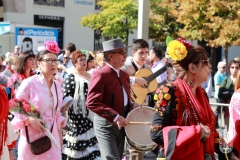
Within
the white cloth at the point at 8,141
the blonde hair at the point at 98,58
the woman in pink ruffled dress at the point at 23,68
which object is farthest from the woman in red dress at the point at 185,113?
the blonde hair at the point at 98,58

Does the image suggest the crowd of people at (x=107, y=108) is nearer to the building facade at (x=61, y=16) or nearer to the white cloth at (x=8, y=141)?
the white cloth at (x=8, y=141)

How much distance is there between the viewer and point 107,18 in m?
27.4

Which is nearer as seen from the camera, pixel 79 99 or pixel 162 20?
pixel 79 99

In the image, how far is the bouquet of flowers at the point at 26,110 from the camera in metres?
5.89

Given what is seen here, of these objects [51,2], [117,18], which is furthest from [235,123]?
[51,2]

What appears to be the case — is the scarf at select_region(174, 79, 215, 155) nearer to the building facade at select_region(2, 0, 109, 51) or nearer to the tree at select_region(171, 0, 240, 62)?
the tree at select_region(171, 0, 240, 62)

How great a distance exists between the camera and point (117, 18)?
27.0 meters

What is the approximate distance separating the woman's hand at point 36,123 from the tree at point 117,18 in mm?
21106

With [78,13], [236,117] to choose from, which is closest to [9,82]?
[236,117]

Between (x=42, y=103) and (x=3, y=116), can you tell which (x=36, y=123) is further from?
(x=3, y=116)

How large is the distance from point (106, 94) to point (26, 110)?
100 cm

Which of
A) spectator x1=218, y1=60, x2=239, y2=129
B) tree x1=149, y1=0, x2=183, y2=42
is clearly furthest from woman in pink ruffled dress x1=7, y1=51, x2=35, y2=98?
tree x1=149, y1=0, x2=183, y2=42

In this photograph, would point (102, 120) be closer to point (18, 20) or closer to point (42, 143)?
point (42, 143)

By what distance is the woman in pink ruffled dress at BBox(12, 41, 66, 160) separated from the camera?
593 cm
